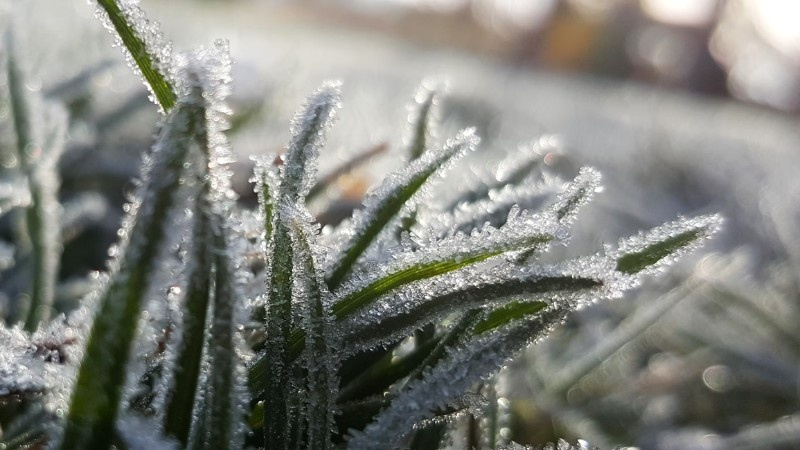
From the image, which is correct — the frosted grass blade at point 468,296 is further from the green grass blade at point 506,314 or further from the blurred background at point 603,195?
the blurred background at point 603,195

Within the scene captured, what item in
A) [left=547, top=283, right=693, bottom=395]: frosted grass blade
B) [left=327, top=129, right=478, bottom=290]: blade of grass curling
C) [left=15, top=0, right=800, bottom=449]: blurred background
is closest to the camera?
[left=327, top=129, right=478, bottom=290]: blade of grass curling

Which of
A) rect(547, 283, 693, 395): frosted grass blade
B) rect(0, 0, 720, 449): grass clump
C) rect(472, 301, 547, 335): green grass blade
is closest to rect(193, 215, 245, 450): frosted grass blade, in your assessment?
rect(0, 0, 720, 449): grass clump

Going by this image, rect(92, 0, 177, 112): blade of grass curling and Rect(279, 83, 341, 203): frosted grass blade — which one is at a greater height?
Rect(92, 0, 177, 112): blade of grass curling

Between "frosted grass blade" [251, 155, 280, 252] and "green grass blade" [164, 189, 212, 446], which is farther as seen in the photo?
"frosted grass blade" [251, 155, 280, 252]

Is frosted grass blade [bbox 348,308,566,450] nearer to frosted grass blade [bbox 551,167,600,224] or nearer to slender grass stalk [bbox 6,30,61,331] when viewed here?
frosted grass blade [bbox 551,167,600,224]

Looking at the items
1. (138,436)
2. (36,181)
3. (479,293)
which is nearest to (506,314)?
(479,293)

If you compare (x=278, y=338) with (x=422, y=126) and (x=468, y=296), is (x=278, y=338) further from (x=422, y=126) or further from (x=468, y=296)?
(x=422, y=126)
